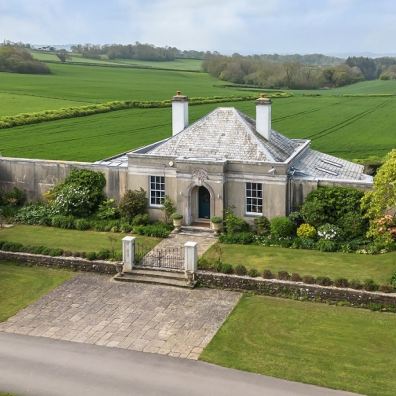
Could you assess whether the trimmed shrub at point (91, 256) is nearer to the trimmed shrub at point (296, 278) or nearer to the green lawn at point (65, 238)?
the green lawn at point (65, 238)

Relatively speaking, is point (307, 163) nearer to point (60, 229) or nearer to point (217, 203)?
point (217, 203)

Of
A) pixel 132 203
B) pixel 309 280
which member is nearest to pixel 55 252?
pixel 132 203

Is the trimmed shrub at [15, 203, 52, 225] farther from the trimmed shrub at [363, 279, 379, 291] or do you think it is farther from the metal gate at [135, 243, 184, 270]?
the trimmed shrub at [363, 279, 379, 291]

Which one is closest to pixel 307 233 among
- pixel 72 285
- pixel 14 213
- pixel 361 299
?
pixel 361 299

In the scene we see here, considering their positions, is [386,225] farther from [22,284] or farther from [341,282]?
[22,284]

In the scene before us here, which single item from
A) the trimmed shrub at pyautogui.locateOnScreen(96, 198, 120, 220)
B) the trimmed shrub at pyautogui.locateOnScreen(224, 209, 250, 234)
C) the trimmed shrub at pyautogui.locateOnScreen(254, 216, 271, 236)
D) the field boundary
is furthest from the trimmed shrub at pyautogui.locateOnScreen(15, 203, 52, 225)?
the field boundary

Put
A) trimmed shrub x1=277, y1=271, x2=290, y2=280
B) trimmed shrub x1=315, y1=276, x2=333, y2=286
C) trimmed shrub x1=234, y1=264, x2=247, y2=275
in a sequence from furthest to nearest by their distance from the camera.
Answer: trimmed shrub x1=234, y1=264, x2=247, y2=275, trimmed shrub x1=277, y1=271, x2=290, y2=280, trimmed shrub x1=315, y1=276, x2=333, y2=286
